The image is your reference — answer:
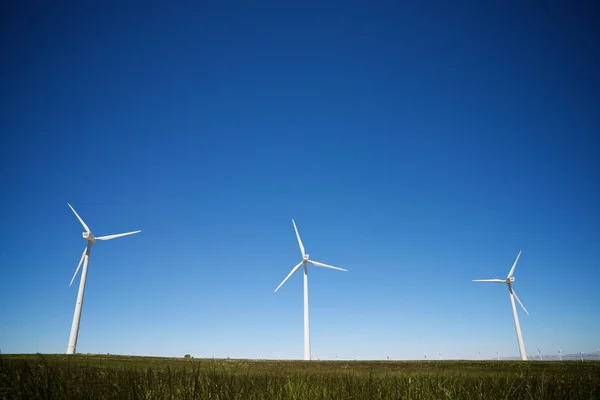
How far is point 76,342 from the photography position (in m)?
74.1

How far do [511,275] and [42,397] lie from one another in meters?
121

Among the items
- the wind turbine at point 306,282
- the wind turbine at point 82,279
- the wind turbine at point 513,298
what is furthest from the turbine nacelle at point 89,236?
the wind turbine at point 513,298

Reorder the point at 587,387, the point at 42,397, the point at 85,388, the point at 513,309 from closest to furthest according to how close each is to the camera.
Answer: the point at 42,397 → the point at 85,388 → the point at 587,387 → the point at 513,309

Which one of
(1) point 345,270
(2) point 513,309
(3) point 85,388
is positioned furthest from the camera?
(2) point 513,309

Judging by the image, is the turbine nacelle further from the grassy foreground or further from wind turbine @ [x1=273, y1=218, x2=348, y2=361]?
the grassy foreground

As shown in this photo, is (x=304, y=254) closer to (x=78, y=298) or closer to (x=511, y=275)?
(x=78, y=298)

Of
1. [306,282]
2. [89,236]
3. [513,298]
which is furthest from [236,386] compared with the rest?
[513,298]

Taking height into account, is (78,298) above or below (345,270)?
below

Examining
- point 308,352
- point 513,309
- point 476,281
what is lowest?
point 308,352

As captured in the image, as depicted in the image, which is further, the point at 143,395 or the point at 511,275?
the point at 511,275

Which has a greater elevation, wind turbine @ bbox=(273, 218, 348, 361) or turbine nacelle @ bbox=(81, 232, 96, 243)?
turbine nacelle @ bbox=(81, 232, 96, 243)

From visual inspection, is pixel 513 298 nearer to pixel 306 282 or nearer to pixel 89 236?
pixel 306 282

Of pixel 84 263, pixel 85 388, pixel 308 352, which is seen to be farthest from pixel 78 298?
pixel 85 388

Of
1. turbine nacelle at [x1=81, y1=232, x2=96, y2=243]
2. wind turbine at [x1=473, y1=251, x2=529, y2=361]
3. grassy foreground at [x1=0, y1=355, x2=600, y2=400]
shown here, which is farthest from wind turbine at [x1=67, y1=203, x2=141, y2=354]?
wind turbine at [x1=473, y1=251, x2=529, y2=361]
